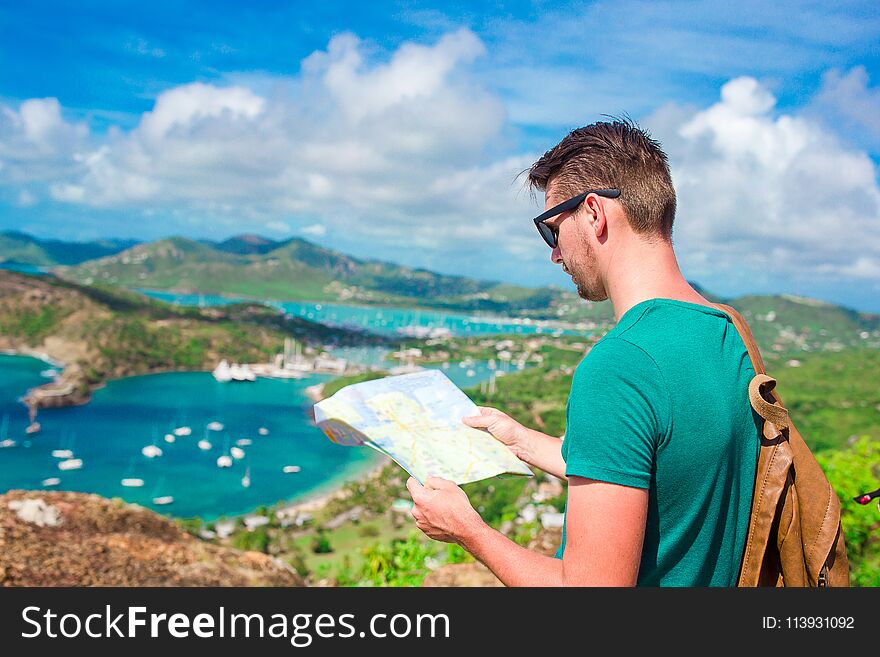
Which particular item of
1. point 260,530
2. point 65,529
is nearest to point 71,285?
point 260,530

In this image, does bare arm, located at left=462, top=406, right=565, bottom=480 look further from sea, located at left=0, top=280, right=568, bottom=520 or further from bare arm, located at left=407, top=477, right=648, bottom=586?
sea, located at left=0, top=280, right=568, bottom=520

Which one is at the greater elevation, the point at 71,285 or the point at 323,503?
the point at 71,285

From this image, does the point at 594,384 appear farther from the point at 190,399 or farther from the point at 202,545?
the point at 190,399

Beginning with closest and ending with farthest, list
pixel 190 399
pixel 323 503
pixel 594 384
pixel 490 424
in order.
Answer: pixel 594 384 < pixel 490 424 < pixel 323 503 < pixel 190 399

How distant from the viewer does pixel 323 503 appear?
32.6 m

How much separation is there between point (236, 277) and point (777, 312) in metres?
99.4

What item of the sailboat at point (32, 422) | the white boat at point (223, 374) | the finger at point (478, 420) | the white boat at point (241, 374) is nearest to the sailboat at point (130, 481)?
the sailboat at point (32, 422)

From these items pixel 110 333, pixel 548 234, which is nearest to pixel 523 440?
pixel 548 234

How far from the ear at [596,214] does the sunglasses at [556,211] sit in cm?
1

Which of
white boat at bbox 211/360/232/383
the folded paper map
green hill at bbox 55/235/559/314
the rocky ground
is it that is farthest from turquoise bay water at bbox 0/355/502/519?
green hill at bbox 55/235/559/314

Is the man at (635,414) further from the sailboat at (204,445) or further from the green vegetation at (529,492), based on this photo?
the sailboat at (204,445)

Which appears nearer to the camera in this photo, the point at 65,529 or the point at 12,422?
the point at 65,529

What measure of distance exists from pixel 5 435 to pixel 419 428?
51.6 metres

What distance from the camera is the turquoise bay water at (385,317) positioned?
104 meters
